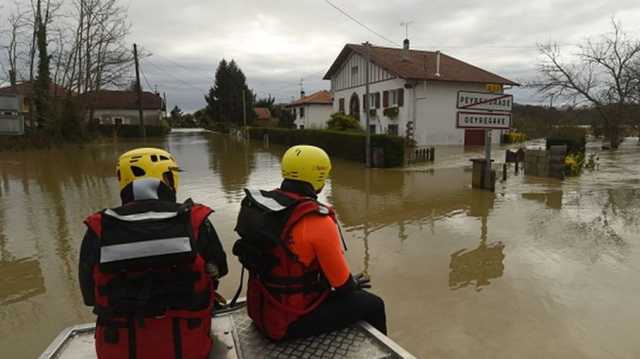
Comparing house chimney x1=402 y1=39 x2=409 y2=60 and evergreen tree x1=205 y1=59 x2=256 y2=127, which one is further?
evergreen tree x1=205 y1=59 x2=256 y2=127

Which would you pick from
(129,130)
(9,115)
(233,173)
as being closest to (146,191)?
(9,115)

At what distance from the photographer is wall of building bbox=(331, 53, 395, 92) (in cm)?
2970

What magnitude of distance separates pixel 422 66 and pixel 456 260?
25.4 meters

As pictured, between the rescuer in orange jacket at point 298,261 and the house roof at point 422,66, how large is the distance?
24982 mm

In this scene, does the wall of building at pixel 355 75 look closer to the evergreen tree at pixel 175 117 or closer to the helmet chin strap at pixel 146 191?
the helmet chin strap at pixel 146 191

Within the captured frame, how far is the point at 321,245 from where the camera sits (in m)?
2.21

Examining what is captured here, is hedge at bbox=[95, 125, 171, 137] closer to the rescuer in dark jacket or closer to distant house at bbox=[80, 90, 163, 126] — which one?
distant house at bbox=[80, 90, 163, 126]

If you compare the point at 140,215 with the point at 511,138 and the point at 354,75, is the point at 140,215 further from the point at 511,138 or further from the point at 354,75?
the point at 511,138

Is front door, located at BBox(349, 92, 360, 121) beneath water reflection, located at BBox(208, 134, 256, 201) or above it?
above

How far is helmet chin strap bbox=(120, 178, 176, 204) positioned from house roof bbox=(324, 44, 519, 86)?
2545cm

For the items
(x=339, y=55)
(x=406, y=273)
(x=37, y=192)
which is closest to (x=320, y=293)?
(x=406, y=273)

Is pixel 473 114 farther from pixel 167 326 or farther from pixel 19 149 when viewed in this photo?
pixel 19 149

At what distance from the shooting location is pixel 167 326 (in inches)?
75.9

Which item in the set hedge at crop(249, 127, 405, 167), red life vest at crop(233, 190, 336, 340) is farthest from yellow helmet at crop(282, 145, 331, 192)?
hedge at crop(249, 127, 405, 167)
